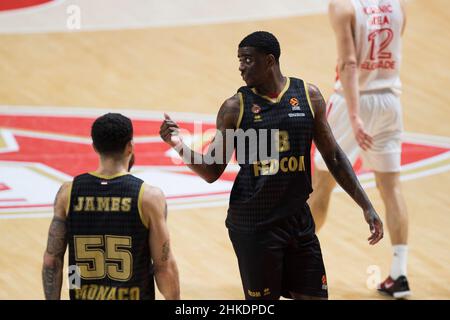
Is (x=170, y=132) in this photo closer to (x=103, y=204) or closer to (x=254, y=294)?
(x=103, y=204)

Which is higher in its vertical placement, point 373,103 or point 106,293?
point 373,103

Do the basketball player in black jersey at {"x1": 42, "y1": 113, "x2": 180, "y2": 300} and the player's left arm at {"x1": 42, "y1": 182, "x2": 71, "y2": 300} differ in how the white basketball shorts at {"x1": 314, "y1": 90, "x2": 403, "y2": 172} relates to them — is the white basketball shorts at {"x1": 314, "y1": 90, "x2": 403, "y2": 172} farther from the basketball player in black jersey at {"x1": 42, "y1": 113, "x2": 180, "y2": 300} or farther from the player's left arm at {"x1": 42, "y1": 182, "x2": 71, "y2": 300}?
the player's left arm at {"x1": 42, "y1": 182, "x2": 71, "y2": 300}

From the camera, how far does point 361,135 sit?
686cm

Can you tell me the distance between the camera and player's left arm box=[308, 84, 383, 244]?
539 cm

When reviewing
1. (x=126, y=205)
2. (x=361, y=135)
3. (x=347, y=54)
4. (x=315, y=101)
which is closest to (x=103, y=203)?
(x=126, y=205)

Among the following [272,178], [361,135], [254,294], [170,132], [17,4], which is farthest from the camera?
[17,4]

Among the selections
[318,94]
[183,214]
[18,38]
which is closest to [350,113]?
[318,94]

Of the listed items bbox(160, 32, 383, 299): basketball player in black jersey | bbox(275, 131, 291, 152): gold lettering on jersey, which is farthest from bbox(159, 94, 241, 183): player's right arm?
bbox(275, 131, 291, 152): gold lettering on jersey

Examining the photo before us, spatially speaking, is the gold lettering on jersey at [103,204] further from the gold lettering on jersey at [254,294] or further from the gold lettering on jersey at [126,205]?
the gold lettering on jersey at [254,294]

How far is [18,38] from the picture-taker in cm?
1281

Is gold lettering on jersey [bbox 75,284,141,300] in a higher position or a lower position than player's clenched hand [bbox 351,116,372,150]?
Answer: lower

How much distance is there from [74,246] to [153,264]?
38 cm

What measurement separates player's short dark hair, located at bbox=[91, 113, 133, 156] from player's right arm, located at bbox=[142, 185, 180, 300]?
0.79ft

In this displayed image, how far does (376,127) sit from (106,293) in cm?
336
